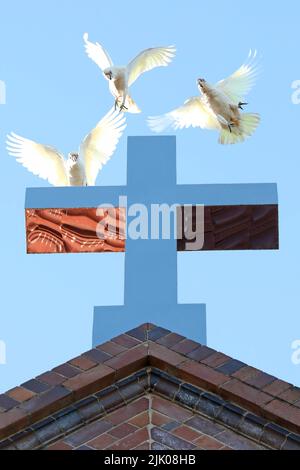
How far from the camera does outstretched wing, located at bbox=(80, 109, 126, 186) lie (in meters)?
13.3

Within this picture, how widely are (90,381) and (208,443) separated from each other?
2.39 ft

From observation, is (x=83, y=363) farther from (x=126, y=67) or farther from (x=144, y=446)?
(x=126, y=67)

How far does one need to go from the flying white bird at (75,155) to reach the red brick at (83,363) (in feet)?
13.6

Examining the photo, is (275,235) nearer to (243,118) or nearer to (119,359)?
(243,118)

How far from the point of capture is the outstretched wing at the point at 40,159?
13.2 m

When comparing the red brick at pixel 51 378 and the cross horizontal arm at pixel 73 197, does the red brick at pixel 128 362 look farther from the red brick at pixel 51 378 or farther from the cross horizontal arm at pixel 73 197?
the cross horizontal arm at pixel 73 197

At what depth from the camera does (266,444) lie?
330 inches

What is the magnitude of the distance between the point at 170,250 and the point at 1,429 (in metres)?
3.64

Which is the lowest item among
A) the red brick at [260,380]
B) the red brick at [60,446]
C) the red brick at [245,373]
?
the red brick at [60,446]

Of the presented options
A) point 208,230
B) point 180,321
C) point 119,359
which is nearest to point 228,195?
point 208,230

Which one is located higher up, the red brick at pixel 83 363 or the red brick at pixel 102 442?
the red brick at pixel 83 363

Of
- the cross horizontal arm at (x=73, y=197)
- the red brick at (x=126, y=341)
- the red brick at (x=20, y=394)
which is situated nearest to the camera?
the red brick at (x=20, y=394)

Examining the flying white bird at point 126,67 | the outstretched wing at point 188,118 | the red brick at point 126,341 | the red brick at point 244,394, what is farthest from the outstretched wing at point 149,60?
the red brick at point 244,394

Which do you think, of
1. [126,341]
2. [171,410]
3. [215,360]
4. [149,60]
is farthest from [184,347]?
[149,60]
